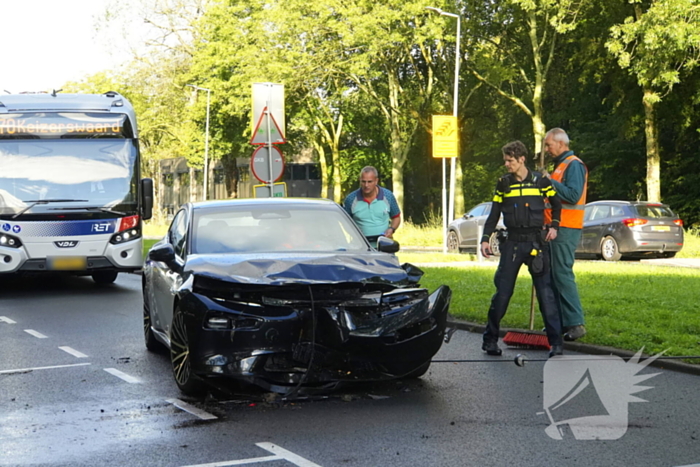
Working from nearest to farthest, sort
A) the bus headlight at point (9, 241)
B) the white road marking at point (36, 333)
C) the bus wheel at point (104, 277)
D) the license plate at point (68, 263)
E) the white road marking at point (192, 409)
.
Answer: the white road marking at point (192, 409)
the white road marking at point (36, 333)
the bus headlight at point (9, 241)
the license plate at point (68, 263)
the bus wheel at point (104, 277)

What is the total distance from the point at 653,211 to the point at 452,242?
22.0 ft

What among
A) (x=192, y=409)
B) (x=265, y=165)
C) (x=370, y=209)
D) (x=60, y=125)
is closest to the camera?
(x=192, y=409)

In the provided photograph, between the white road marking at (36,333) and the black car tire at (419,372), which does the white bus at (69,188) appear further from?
the black car tire at (419,372)

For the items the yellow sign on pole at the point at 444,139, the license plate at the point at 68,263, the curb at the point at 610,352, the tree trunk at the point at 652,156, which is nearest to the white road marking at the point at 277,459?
the curb at the point at 610,352

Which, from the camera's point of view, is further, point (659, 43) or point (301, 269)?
point (659, 43)

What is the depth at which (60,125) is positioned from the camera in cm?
1678

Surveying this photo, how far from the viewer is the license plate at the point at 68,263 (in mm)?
16297

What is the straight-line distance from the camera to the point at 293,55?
4212cm

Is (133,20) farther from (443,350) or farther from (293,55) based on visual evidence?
(443,350)

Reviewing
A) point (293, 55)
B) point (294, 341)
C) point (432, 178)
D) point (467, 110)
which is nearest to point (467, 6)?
point (293, 55)

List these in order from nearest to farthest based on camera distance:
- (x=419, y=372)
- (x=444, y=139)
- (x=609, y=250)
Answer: (x=419, y=372), (x=609, y=250), (x=444, y=139)

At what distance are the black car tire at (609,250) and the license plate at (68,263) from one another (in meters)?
13.2

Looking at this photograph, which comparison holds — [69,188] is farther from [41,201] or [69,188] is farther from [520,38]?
[520,38]

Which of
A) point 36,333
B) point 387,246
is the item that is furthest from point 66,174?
point 387,246
